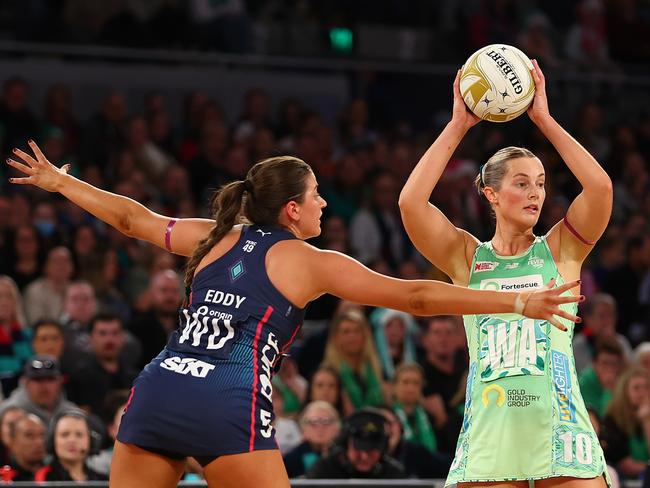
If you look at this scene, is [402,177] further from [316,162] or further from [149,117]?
[149,117]

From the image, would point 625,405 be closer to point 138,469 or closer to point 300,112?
point 300,112

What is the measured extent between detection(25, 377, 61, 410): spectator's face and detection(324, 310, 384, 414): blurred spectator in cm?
213

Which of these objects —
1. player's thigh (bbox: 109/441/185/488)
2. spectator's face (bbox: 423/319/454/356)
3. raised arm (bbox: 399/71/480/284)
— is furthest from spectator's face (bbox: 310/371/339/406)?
player's thigh (bbox: 109/441/185/488)

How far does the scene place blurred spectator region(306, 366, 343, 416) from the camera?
9625 mm

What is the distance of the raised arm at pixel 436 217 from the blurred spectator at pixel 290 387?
15.1 feet

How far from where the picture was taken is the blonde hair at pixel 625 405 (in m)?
9.81

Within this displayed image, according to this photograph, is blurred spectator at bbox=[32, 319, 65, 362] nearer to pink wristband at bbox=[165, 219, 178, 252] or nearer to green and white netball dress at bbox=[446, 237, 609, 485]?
pink wristband at bbox=[165, 219, 178, 252]

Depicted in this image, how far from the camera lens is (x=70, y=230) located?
36.8 ft

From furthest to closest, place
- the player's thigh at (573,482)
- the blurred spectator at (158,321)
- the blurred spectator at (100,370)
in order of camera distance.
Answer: the blurred spectator at (158,321)
the blurred spectator at (100,370)
the player's thigh at (573,482)

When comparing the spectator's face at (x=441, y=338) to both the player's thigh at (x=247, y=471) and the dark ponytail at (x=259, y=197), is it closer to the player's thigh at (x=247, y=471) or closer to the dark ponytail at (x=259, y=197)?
the dark ponytail at (x=259, y=197)

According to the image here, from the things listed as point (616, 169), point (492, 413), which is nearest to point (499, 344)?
point (492, 413)

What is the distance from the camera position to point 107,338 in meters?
9.61

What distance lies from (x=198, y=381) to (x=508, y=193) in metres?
1.53

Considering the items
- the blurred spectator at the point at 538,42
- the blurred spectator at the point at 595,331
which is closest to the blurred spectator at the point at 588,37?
the blurred spectator at the point at 538,42
